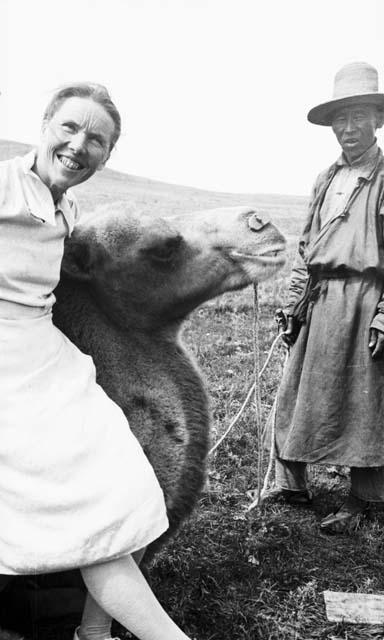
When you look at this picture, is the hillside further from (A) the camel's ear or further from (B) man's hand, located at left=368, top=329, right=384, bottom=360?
(B) man's hand, located at left=368, top=329, right=384, bottom=360

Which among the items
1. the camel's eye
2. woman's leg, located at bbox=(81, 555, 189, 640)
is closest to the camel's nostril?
the camel's eye

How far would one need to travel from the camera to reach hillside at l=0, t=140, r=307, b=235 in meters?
3.00

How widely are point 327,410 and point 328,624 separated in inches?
49.4

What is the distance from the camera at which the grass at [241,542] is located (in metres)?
3.21

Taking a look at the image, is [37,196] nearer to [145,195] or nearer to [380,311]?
[145,195]

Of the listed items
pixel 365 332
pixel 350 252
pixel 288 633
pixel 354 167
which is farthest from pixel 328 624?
pixel 354 167

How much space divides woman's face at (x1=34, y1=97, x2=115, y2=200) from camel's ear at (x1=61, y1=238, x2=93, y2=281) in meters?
0.35

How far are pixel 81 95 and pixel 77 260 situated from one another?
2.11 ft

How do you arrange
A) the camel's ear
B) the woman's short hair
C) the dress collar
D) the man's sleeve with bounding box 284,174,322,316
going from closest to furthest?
1. the dress collar
2. the woman's short hair
3. the camel's ear
4. the man's sleeve with bounding box 284,174,322,316

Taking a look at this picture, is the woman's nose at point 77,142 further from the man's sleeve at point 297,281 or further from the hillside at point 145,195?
the man's sleeve at point 297,281

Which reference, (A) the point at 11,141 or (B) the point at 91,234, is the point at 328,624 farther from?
(A) the point at 11,141

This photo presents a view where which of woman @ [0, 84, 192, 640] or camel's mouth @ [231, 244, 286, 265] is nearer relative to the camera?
woman @ [0, 84, 192, 640]

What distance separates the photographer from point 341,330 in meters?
4.12

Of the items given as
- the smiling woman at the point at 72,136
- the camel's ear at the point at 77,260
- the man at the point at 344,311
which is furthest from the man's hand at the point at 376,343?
the smiling woman at the point at 72,136
